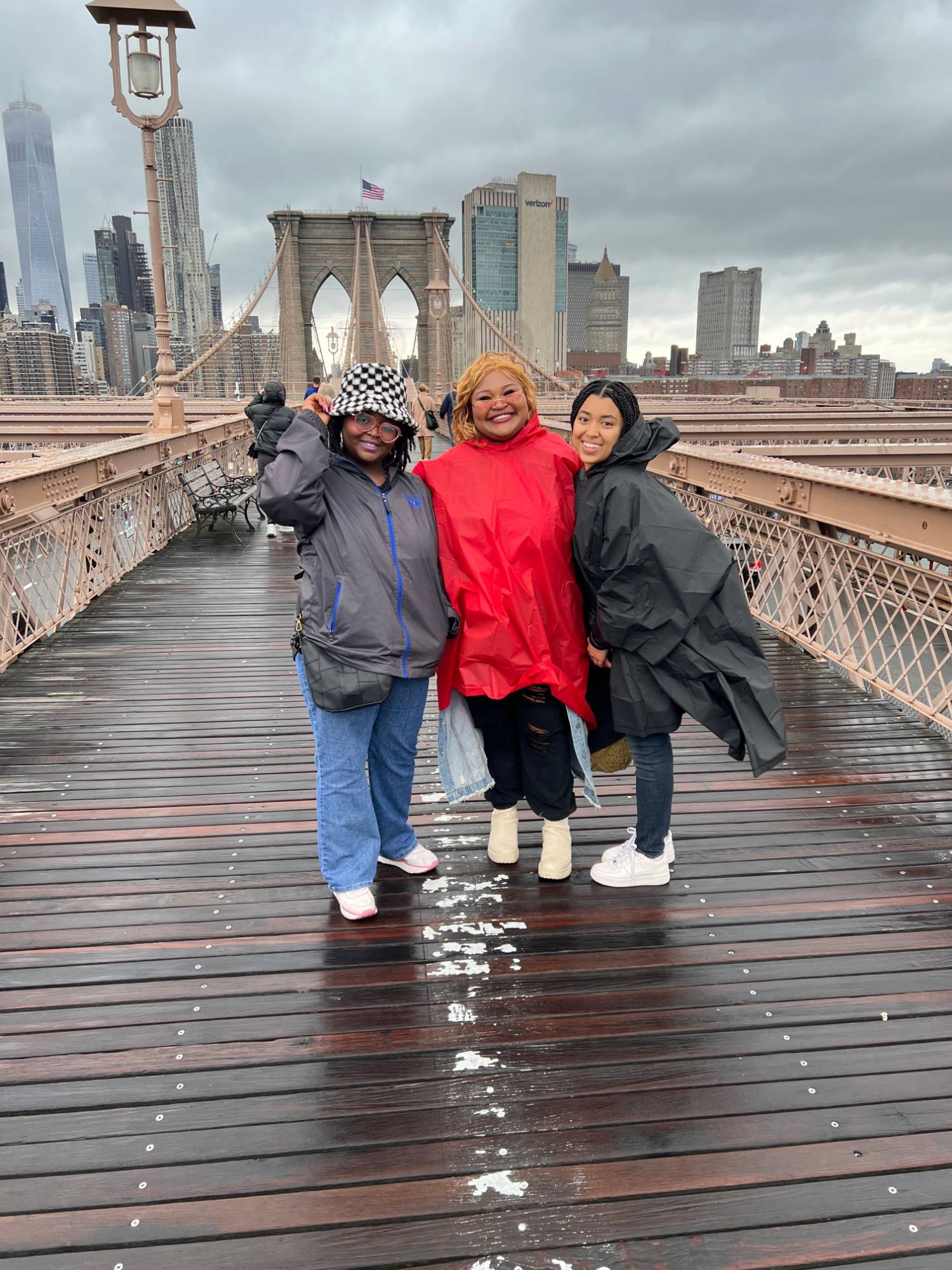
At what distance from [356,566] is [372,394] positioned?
17.3 inches

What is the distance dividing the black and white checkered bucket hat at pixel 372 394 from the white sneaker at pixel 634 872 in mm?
1446

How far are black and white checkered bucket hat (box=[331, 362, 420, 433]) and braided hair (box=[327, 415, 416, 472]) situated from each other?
0.10 feet

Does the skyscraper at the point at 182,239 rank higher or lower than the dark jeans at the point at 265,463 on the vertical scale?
higher

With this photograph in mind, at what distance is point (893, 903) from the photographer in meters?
2.51

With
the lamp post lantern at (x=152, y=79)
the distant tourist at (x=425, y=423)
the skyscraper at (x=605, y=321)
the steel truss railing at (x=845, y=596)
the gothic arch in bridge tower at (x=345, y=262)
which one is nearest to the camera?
the steel truss railing at (x=845, y=596)

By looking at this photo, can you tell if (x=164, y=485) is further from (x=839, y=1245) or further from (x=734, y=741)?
(x=839, y=1245)

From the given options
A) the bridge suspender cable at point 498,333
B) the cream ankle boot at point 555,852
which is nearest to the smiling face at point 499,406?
the cream ankle boot at point 555,852

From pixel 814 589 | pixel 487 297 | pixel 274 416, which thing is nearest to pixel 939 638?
pixel 814 589

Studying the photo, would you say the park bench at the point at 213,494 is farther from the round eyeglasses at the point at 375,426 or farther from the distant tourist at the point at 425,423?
the round eyeglasses at the point at 375,426

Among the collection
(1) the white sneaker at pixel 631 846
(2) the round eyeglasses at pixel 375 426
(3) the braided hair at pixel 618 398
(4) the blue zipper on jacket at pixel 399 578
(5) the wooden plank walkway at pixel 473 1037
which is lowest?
(5) the wooden plank walkway at pixel 473 1037

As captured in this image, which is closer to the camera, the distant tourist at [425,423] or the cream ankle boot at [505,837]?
the cream ankle boot at [505,837]

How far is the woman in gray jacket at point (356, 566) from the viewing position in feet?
7.07

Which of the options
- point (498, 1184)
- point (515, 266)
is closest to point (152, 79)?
point (498, 1184)

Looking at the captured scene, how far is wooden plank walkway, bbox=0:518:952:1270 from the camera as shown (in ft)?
4.99
